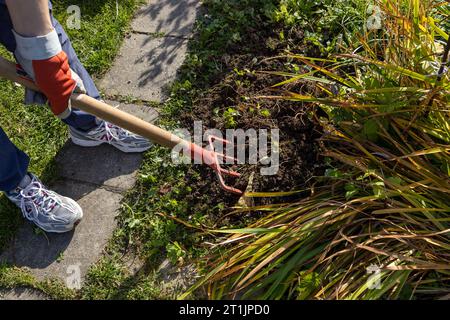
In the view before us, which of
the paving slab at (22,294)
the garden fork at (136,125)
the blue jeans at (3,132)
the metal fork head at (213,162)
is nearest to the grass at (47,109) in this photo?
the paving slab at (22,294)

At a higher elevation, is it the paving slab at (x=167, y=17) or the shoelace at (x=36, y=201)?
the paving slab at (x=167, y=17)

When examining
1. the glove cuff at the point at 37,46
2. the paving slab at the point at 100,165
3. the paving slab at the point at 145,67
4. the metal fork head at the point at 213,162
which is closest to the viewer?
the glove cuff at the point at 37,46

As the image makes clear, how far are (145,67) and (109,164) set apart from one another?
800 mm

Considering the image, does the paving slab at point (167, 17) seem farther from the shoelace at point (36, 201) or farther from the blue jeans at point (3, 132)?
the shoelace at point (36, 201)

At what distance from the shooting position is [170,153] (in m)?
3.04

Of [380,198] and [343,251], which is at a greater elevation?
[380,198]

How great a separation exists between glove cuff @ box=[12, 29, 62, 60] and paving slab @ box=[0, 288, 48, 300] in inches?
50.8

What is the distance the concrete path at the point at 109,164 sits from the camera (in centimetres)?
276

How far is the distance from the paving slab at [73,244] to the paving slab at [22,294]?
3.4 inches

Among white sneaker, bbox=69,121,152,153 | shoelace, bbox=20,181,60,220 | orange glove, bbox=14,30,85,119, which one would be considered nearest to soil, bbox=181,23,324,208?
white sneaker, bbox=69,121,152,153

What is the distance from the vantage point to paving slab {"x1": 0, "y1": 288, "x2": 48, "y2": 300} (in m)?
2.64

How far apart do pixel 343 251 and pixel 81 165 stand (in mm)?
1720

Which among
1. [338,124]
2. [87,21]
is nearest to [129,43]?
[87,21]

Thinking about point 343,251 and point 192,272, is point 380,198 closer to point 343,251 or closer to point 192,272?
point 343,251
